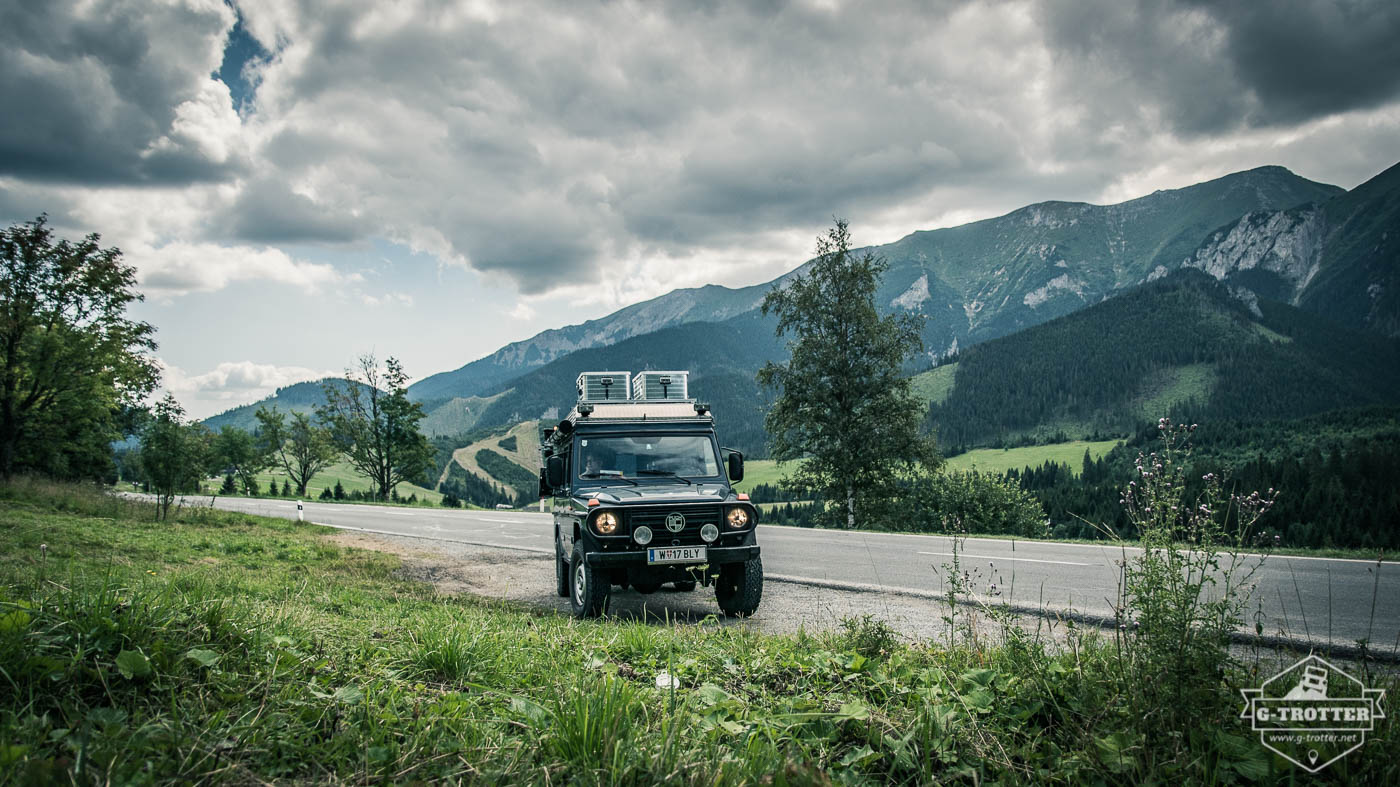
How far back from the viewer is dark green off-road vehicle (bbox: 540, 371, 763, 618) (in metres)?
7.39

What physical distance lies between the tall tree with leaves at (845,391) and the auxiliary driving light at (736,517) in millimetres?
22886

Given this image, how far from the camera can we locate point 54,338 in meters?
27.2

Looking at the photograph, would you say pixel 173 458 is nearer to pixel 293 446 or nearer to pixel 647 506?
pixel 647 506

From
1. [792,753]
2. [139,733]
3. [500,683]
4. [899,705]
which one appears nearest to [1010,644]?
[899,705]

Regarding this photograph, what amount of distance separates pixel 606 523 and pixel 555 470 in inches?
75.7

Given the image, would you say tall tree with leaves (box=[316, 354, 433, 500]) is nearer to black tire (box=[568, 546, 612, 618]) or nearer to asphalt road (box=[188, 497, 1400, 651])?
asphalt road (box=[188, 497, 1400, 651])

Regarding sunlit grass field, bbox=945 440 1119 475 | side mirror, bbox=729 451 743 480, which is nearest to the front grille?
side mirror, bbox=729 451 743 480

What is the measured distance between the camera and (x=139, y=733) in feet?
7.91

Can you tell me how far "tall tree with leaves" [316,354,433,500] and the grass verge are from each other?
5855cm

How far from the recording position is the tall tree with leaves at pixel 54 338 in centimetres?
2672

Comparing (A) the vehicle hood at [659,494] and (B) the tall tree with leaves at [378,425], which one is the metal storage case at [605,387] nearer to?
(A) the vehicle hood at [659,494]

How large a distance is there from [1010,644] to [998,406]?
19903 cm

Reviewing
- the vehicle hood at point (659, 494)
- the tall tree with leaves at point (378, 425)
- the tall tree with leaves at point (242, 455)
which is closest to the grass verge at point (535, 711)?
the vehicle hood at point (659, 494)

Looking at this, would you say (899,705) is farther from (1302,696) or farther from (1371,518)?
(1371,518)
